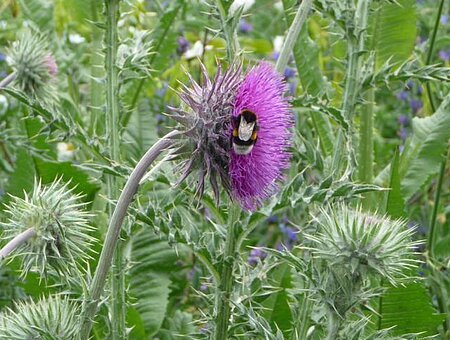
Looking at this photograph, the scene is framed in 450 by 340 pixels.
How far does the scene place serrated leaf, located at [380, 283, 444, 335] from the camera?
331cm

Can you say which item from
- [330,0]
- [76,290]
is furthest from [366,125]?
[76,290]

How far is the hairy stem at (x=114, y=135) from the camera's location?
3.05m

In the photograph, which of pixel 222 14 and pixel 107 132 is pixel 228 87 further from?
pixel 107 132

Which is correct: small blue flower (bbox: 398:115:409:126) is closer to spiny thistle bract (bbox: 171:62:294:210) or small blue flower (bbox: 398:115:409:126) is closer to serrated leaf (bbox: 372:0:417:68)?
serrated leaf (bbox: 372:0:417:68)

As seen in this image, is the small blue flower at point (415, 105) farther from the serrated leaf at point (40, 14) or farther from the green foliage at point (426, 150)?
the serrated leaf at point (40, 14)

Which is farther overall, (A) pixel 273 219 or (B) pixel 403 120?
(B) pixel 403 120

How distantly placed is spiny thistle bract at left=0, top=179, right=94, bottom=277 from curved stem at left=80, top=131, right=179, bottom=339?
0.53ft

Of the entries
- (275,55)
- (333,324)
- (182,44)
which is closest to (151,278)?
(333,324)

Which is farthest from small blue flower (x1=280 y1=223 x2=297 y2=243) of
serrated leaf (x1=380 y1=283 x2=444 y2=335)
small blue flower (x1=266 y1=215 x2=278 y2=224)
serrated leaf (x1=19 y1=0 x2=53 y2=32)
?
serrated leaf (x1=19 y1=0 x2=53 y2=32)

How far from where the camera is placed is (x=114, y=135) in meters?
3.25

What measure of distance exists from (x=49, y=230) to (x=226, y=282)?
62 cm

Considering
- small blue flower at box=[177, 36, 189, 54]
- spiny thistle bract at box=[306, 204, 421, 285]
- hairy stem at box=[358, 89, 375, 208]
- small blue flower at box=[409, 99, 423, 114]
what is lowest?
spiny thistle bract at box=[306, 204, 421, 285]

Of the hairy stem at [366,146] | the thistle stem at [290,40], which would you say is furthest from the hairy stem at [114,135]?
the hairy stem at [366,146]

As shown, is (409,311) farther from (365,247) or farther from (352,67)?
(365,247)
